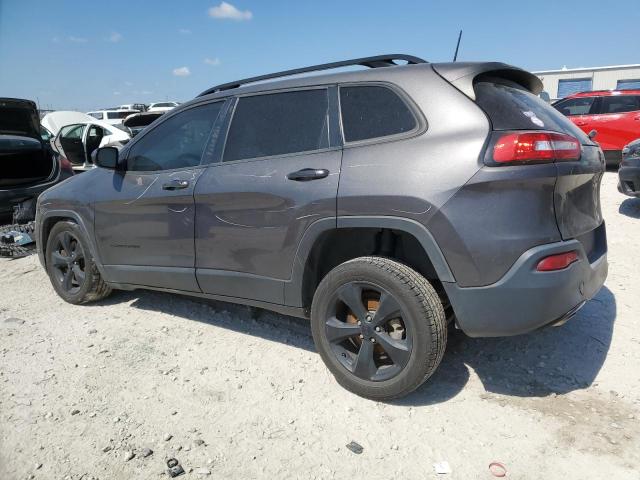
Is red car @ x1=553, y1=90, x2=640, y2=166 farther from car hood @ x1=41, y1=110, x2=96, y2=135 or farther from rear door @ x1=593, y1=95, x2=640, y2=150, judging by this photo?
Result: car hood @ x1=41, y1=110, x2=96, y2=135

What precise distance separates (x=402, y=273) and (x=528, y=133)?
35.4 inches

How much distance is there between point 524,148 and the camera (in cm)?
228

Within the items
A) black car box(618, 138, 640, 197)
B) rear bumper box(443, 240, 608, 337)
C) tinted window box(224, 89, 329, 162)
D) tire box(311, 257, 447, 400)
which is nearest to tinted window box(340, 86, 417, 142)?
tinted window box(224, 89, 329, 162)

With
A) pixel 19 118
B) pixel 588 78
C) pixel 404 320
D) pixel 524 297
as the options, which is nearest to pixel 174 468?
Answer: pixel 404 320

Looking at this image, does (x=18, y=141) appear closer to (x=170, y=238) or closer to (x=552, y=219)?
(x=170, y=238)

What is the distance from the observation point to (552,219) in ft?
7.70

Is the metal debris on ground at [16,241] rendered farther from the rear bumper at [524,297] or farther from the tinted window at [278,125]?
the rear bumper at [524,297]

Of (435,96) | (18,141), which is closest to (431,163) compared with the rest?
(435,96)

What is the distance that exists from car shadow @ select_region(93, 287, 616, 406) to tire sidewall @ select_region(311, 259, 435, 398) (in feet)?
0.64

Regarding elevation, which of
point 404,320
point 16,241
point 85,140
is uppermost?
point 85,140

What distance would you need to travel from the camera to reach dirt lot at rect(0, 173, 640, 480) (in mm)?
2303

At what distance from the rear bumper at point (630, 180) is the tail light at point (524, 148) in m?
4.48

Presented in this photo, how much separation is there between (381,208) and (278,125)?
3.19 feet

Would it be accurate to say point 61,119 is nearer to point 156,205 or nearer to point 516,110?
point 156,205
